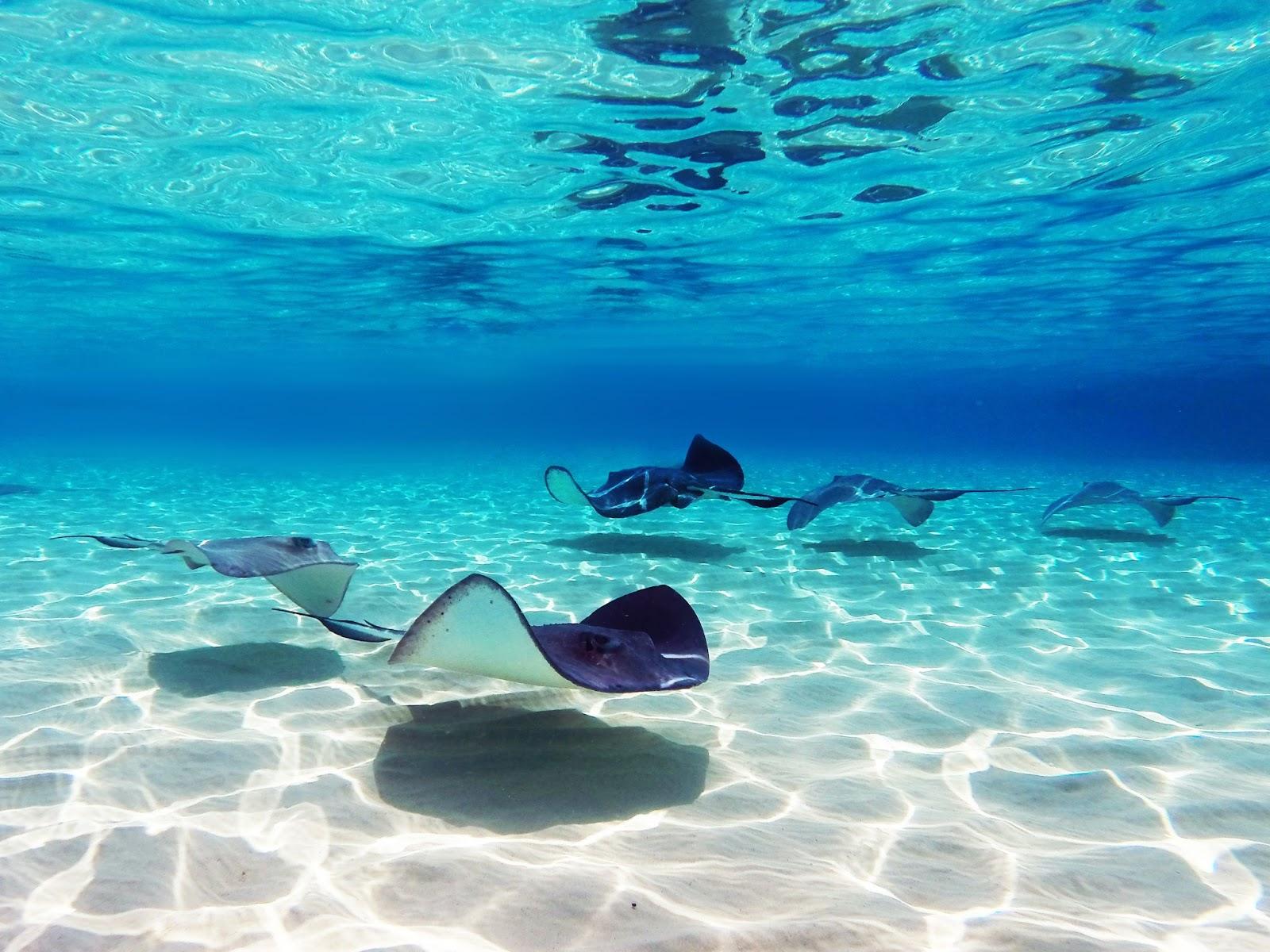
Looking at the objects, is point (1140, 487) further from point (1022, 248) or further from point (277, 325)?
point (277, 325)

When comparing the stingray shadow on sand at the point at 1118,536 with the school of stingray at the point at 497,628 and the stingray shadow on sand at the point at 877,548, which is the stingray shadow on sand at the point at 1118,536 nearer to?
the stingray shadow on sand at the point at 877,548

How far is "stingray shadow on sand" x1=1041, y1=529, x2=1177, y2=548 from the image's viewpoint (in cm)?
1286

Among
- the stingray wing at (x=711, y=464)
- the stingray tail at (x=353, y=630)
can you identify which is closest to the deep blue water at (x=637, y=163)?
the stingray wing at (x=711, y=464)

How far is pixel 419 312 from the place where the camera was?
3406cm

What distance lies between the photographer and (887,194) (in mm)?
17328

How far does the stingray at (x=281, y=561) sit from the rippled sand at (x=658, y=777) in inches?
26.1

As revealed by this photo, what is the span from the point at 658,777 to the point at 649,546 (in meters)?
7.97

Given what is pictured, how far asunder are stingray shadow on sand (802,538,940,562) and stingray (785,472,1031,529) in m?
0.49

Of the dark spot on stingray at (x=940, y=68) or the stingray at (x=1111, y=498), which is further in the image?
the stingray at (x=1111, y=498)

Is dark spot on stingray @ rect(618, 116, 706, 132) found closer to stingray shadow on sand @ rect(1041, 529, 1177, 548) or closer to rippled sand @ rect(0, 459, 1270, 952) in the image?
rippled sand @ rect(0, 459, 1270, 952)

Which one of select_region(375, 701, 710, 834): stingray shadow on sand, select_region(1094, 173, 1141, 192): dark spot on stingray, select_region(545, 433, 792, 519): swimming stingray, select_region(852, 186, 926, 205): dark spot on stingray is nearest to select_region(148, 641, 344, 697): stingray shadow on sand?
select_region(375, 701, 710, 834): stingray shadow on sand

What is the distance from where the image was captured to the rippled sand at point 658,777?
9.28 ft

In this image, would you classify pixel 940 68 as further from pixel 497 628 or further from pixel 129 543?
pixel 129 543

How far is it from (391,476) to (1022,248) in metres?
22.1
